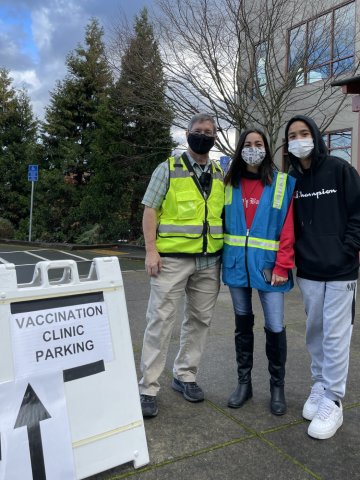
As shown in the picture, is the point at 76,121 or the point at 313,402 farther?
the point at 76,121

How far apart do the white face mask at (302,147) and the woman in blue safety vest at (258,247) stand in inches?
6.7

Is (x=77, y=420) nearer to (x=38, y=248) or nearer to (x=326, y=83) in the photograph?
(x=326, y=83)

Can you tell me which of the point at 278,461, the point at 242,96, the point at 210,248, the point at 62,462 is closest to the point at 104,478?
the point at 62,462

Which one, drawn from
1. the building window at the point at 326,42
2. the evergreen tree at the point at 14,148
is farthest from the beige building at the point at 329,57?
the evergreen tree at the point at 14,148

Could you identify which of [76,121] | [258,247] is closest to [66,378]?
[258,247]

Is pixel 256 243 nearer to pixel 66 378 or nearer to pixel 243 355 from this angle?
pixel 243 355

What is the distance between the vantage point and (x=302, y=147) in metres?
2.88

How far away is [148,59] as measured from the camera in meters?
12.9

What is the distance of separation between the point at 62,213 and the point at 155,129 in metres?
5.27

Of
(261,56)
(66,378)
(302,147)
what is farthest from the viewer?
(261,56)

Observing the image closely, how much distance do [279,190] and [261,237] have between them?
33 centimetres

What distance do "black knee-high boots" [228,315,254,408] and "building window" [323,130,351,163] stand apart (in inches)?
417

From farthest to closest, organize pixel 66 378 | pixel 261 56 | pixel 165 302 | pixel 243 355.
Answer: pixel 261 56
pixel 243 355
pixel 165 302
pixel 66 378

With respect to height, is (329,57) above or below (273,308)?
above
